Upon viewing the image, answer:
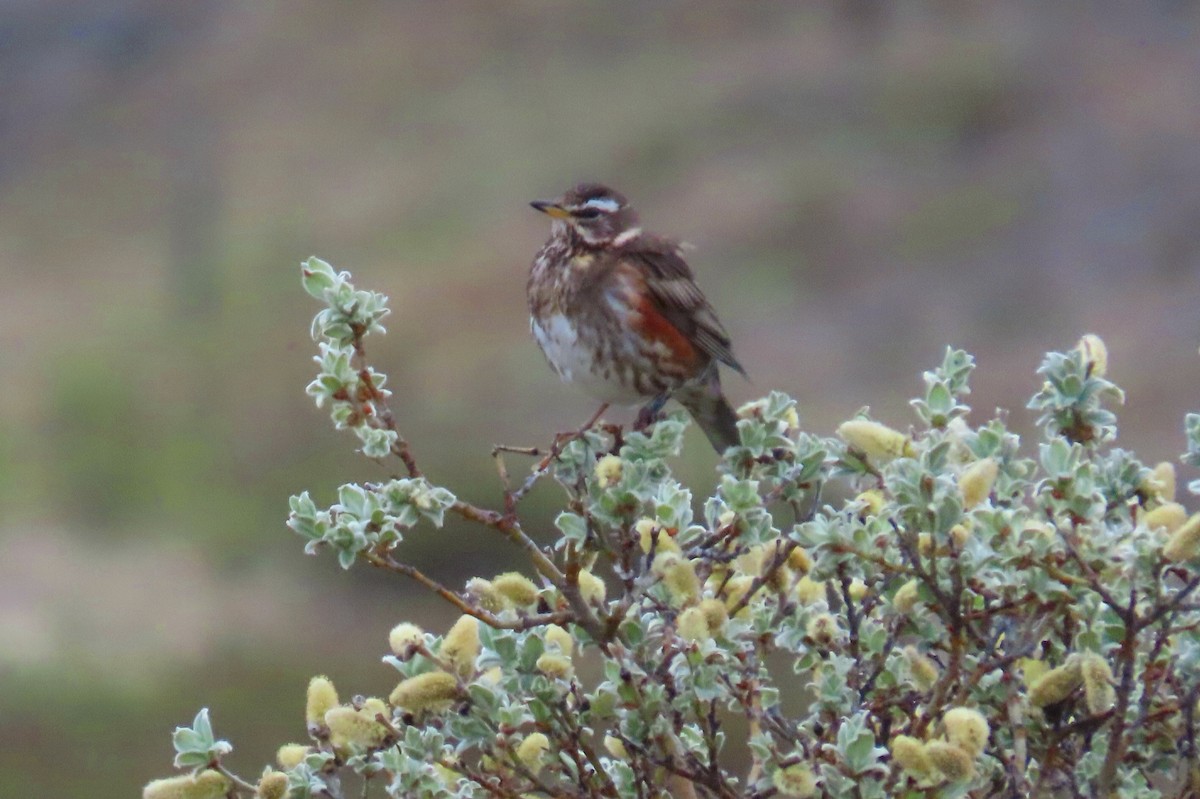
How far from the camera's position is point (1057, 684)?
230cm

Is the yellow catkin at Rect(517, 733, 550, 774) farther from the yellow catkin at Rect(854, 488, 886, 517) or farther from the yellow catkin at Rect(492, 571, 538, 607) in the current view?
the yellow catkin at Rect(854, 488, 886, 517)

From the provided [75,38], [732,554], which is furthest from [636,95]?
[732,554]

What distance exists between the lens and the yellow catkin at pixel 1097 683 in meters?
2.25

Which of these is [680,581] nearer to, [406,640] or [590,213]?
[406,640]

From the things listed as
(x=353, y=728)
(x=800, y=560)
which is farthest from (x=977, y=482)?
(x=353, y=728)

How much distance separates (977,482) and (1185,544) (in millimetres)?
266

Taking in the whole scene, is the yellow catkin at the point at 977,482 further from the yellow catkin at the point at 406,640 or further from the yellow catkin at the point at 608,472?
the yellow catkin at the point at 406,640

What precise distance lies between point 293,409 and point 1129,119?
27.6 ft

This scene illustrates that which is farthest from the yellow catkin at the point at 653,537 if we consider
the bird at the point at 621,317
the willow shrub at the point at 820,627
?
the bird at the point at 621,317

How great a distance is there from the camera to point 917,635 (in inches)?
101

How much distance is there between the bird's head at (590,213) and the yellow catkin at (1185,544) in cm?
220

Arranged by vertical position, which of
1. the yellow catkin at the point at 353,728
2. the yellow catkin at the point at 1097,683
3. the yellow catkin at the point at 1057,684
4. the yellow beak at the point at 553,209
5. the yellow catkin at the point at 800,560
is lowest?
the yellow catkin at the point at 1097,683

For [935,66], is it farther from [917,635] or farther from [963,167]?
[917,635]

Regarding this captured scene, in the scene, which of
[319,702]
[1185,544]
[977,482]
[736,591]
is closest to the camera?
[1185,544]
